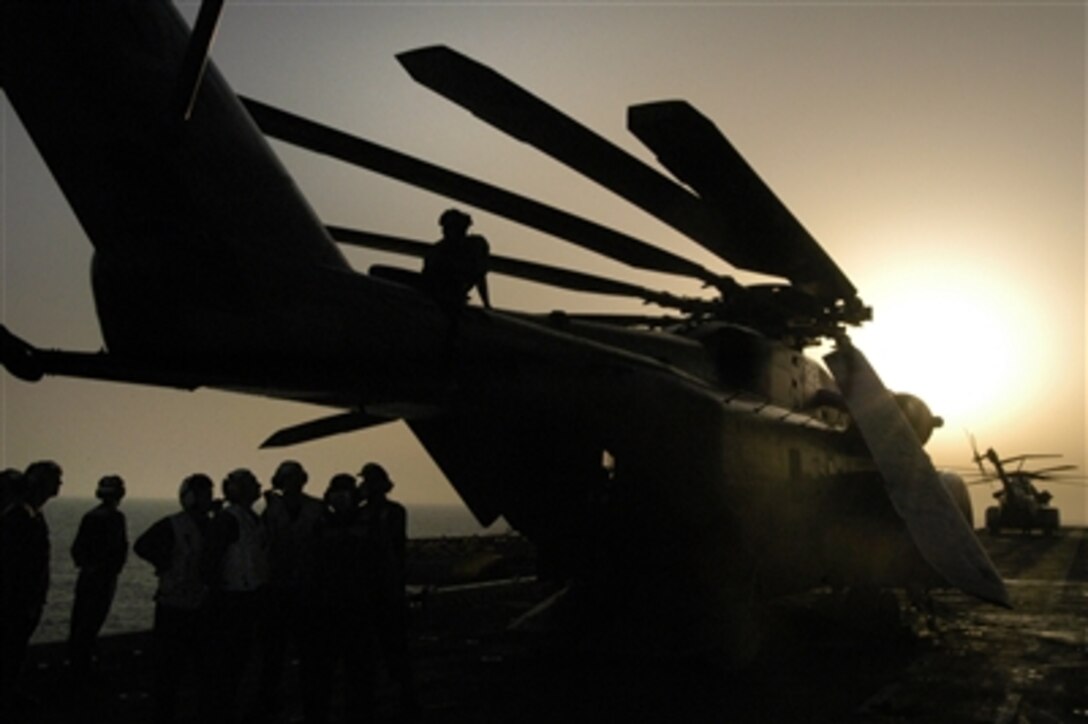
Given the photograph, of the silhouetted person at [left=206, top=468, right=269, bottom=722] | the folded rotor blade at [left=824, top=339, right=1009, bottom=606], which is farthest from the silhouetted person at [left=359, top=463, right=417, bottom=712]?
the folded rotor blade at [left=824, top=339, right=1009, bottom=606]

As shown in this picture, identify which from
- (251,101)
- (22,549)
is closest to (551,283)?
(251,101)

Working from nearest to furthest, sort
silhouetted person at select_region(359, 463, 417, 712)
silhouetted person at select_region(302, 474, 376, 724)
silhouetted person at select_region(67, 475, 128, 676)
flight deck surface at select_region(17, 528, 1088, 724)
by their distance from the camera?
silhouetted person at select_region(302, 474, 376, 724)
silhouetted person at select_region(359, 463, 417, 712)
flight deck surface at select_region(17, 528, 1088, 724)
silhouetted person at select_region(67, 475, 128, 676)

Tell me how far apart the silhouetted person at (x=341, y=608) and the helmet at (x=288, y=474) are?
1.83 ft

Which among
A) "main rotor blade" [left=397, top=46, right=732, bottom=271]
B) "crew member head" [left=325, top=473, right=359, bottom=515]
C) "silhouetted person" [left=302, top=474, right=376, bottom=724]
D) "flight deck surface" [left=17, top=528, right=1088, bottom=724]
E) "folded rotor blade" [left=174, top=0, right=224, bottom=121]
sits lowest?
"flight deck surface" [left=17, top=528, right=1088, bottom=724]

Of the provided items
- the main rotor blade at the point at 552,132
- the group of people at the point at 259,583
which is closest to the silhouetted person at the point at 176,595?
the group of people at the point at 259,583

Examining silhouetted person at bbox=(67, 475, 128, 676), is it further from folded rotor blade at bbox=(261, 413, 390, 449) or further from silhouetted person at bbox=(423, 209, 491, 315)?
silhouetted person at bbox=(423, 209, 491, 315)

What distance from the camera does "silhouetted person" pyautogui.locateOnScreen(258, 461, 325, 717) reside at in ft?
24.9

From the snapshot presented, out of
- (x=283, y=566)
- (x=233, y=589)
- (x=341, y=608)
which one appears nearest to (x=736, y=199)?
(x=341, y=608)

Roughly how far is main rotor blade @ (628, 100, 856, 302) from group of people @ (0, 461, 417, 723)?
3.70 meters

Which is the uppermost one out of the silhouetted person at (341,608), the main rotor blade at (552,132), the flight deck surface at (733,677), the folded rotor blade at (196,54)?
the main rotor blade at (552,132)

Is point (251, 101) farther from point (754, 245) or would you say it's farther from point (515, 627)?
point (515, 627)

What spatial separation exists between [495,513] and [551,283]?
251 cm

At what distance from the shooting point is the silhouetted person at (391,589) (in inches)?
292

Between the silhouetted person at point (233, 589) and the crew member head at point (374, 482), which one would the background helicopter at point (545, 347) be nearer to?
the crew member head at point (374, 482)
